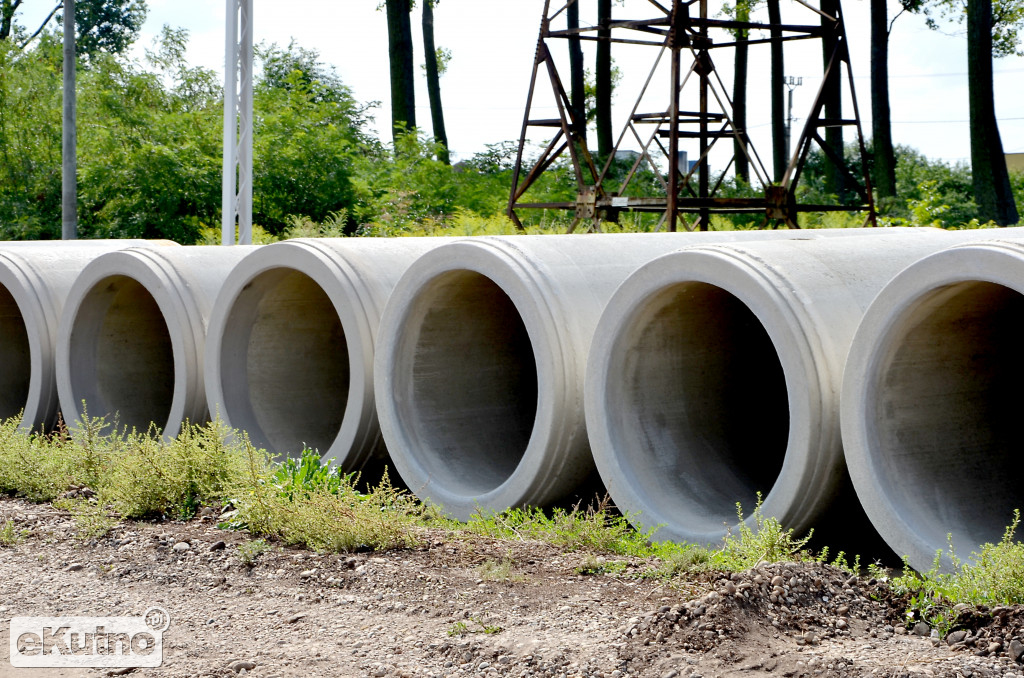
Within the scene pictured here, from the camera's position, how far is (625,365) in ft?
19.6

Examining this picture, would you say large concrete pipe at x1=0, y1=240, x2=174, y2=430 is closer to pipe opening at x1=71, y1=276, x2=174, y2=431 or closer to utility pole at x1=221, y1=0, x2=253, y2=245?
pipe opening at x1=71, y1=276, x2=174, y2=431

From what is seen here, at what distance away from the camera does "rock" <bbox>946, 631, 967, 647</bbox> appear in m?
4.09

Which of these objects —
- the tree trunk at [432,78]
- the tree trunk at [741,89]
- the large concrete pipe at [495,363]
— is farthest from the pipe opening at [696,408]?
the tree trunk at [432,78]

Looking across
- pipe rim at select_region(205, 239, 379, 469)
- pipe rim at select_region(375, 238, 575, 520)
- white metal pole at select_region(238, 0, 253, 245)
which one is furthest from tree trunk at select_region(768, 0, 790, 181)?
pipe rim at select_region(375, 238, 575, 520)

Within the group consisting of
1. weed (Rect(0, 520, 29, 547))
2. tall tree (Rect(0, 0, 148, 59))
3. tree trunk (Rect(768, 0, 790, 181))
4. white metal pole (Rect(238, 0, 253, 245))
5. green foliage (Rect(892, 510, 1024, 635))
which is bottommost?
weed (Rect(0, 520, 29, 547))

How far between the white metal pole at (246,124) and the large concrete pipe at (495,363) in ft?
19.1

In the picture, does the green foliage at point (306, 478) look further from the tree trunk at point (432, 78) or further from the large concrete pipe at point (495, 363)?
the tree trunk at point (432, 78)

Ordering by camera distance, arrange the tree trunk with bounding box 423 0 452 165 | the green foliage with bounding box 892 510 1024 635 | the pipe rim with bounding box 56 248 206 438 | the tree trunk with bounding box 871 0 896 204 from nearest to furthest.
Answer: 1. the green foliage with bounding box 892 510 1024 635
2. the pipe rim with bounding box 56 248 206 438
3. the tree trunk with bounding box 871 0 896 204
4. the tree trunk with bounding box 423 0 452 165

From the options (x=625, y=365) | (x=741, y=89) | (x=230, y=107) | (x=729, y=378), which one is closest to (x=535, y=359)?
(x=625, y=365)

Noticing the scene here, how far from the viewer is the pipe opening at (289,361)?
790 cm

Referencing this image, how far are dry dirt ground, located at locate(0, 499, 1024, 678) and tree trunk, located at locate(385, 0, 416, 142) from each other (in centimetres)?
2027

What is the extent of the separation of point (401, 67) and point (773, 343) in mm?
21079

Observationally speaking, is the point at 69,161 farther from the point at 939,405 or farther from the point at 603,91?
the point at 939,405

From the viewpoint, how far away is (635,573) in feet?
16.6
